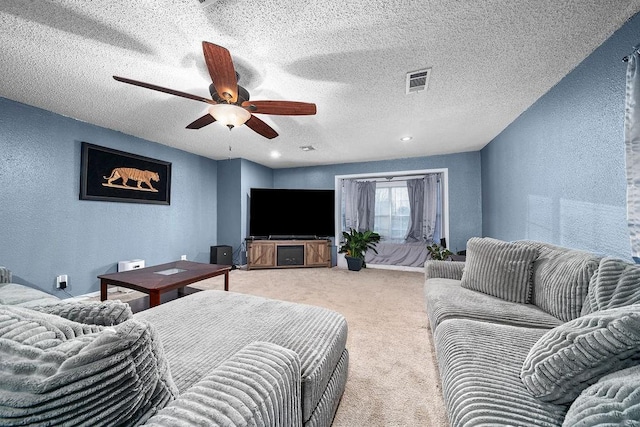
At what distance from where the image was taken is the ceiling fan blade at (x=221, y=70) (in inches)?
54.7

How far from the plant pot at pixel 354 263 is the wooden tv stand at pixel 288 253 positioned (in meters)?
0.44

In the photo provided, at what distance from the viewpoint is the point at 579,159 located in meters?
1.80

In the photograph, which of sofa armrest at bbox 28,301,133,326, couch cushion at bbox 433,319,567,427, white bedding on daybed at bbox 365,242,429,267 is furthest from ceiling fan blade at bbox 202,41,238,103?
white bedding on daybed at bbox 365,242,429,267

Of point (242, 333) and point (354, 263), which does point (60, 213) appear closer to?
point (242, 333)

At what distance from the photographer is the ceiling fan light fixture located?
72.4 inches

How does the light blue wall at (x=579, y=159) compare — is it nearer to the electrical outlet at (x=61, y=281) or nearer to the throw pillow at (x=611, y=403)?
the throw pillow at (x=611, y=403)

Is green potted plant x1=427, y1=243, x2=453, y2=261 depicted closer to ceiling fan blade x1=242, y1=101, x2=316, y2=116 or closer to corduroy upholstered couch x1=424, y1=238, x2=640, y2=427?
corduroy upholstered couch x1=424, y1=238, x2=640, y2=427

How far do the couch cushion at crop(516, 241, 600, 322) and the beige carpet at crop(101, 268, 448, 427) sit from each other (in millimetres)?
823

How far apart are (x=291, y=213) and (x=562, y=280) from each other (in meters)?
4.24

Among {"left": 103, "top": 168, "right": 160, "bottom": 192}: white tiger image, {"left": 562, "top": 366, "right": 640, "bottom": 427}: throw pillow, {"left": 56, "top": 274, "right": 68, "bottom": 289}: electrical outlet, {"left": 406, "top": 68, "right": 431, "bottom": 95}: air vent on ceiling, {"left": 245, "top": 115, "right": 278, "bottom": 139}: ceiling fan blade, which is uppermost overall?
{"left": 406, "top": 68, "right": 431, "bottom": 95}: air vent on ceiling

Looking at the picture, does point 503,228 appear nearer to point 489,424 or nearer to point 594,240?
point 594,240

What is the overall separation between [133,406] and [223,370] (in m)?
0.24

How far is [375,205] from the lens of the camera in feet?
19.2

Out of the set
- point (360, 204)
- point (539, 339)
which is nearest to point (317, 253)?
point (360, 204)
